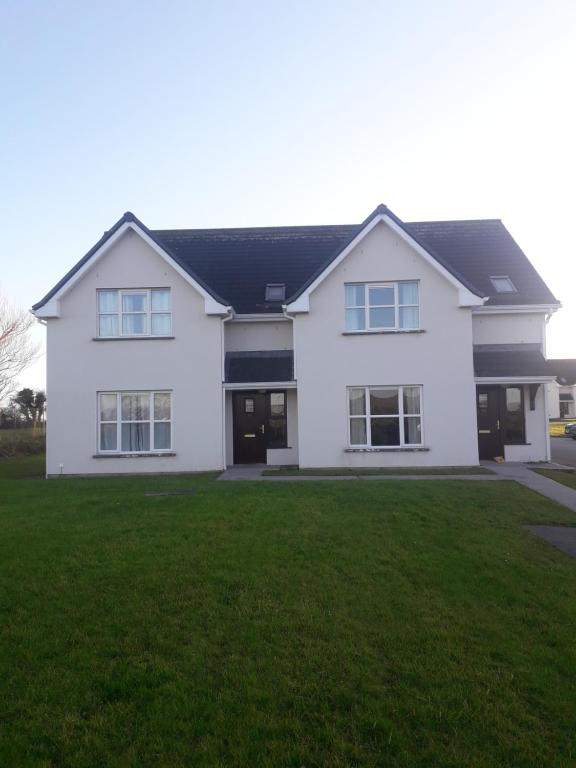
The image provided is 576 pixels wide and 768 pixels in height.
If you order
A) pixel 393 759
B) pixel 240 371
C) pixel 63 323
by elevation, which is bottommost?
pixel 393 759

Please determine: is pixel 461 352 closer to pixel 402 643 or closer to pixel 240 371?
pixel 240 371

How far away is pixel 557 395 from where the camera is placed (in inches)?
2613

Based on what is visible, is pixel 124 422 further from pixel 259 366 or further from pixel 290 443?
pixel 290 443

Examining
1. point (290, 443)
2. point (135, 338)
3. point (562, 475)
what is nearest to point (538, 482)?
point (562, 475)

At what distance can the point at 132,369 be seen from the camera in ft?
56.4

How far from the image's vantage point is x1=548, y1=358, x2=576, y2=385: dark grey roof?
65.8m

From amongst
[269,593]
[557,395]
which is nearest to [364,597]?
[269,593]

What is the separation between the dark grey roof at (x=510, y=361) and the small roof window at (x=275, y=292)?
21.3ft

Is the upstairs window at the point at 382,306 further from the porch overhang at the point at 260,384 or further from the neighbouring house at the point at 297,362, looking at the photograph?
the porch overhang at the point at 260,384

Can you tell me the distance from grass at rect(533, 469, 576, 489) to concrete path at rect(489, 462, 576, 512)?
0.23m

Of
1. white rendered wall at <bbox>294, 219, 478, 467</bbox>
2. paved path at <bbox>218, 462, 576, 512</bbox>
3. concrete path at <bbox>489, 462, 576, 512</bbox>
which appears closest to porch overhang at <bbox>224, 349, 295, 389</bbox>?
white rendered wall at <bbox>294, 219, 478, 467</bbox>

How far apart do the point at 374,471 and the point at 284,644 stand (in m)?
11.8

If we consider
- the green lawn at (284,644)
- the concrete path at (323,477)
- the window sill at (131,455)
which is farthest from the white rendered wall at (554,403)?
the green lawn at (284,644)

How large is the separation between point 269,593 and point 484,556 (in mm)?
2890
